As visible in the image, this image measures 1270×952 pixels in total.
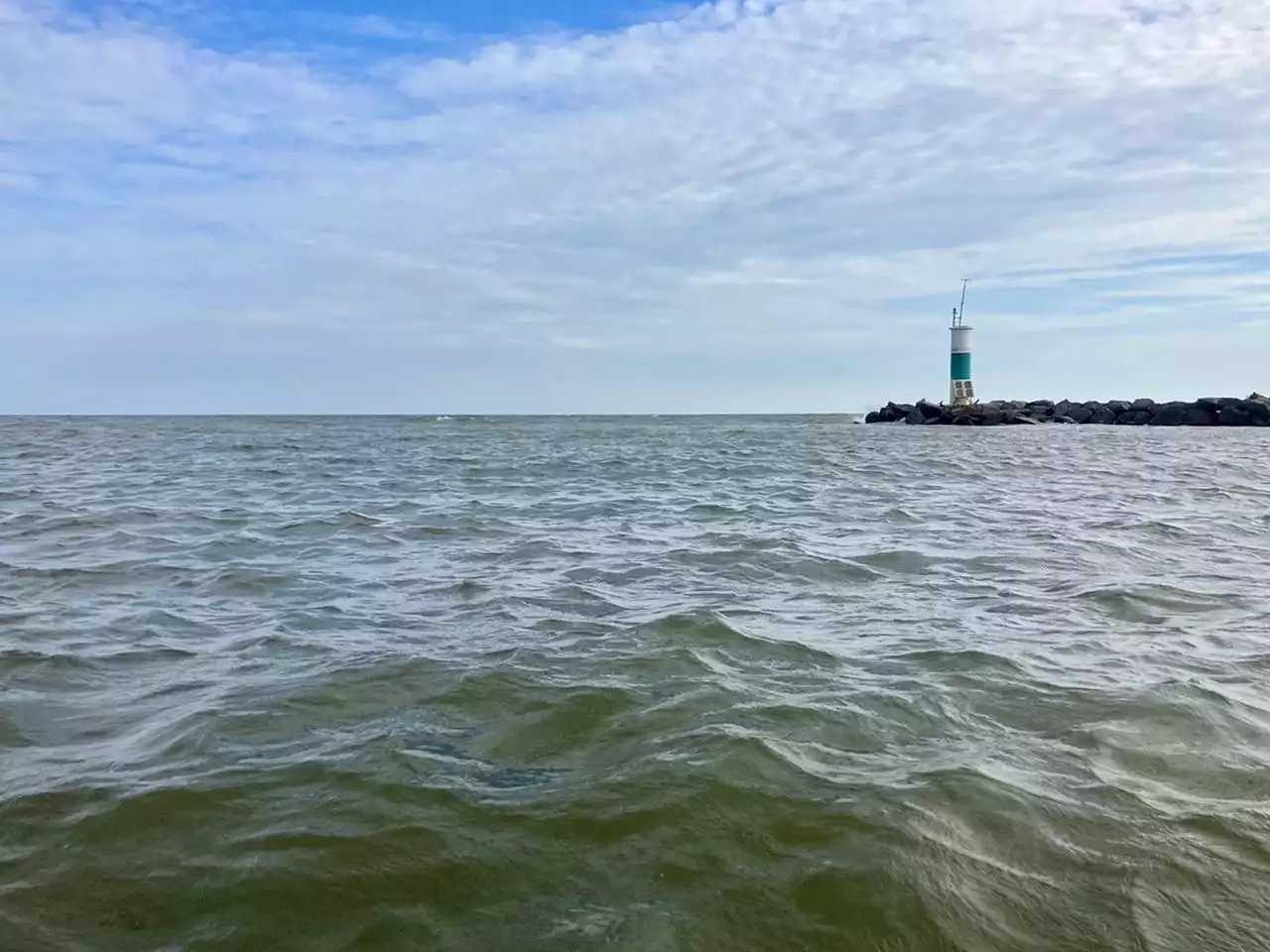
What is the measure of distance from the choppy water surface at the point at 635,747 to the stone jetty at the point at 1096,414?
1862 inches

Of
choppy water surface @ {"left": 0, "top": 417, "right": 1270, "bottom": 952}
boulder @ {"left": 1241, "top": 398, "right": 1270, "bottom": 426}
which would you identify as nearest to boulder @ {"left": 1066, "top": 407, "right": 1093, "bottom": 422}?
boulder @ {"left": 1241, "top": 398, "right": 1270, "bottom": 426}

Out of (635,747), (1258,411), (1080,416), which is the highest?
(1258,411)

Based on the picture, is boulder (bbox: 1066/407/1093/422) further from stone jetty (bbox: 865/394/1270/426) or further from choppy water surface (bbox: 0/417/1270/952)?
choppy water surface (bbox: 0/417/1270/952)

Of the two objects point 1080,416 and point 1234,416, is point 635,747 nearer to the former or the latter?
point 1234,416

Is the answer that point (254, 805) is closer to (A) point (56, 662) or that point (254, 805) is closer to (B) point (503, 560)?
(A) point (56, 662)

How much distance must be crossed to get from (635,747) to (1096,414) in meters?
62.5

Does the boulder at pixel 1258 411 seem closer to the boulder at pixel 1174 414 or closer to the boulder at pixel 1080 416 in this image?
the boulder at pixel 1174 414

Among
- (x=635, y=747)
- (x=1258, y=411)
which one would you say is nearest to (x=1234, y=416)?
(x=1258, y=411)

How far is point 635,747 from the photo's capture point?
12.9ft

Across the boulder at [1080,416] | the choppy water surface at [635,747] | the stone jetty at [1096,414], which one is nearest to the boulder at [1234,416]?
the stone jetty at [1096,414]

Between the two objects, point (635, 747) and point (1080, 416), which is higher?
point (1080, 416)

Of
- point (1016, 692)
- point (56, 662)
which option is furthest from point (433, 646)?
point (1016, 692)

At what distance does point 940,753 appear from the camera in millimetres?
3869

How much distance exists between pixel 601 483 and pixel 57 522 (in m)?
9.38
